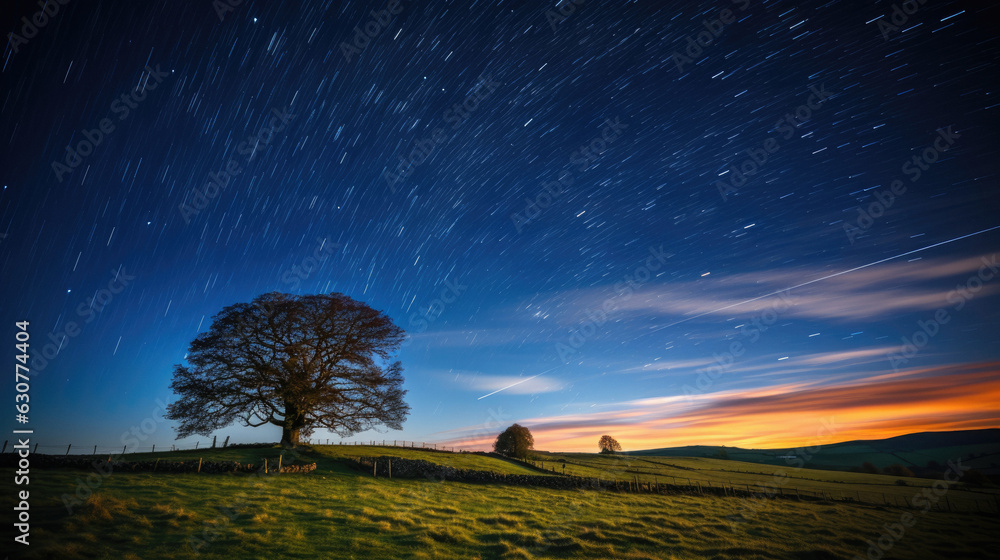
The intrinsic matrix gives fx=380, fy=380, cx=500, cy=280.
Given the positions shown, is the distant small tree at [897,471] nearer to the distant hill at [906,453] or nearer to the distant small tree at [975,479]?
the distant hill at [906,453]

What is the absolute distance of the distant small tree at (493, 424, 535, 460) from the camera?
51.8 m

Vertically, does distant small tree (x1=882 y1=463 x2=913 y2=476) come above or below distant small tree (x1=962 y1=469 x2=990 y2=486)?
below

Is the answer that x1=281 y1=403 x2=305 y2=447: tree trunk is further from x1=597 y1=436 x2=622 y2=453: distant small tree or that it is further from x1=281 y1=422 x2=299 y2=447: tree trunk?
x1=597 y1=436 x2=622 y2=453: distant small tree

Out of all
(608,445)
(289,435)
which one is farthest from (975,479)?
(289,435)

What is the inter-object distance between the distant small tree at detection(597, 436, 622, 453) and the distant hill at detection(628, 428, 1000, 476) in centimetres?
3704

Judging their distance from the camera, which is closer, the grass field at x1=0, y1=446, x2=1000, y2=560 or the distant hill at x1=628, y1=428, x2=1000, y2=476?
the grass field at x1=0, y1=446, x2=1000, y2=560

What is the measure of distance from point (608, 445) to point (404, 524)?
73860 mm

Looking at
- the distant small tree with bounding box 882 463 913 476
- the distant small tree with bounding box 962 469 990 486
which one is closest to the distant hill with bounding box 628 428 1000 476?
the distant small tree with bounding box 882 463 913 476

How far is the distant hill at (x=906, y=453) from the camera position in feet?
289

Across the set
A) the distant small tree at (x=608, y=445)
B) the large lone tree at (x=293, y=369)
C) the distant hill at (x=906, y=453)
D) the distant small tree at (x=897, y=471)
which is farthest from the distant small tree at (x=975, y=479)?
the large lone tree at (x=293, y=369)

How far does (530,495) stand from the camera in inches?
934

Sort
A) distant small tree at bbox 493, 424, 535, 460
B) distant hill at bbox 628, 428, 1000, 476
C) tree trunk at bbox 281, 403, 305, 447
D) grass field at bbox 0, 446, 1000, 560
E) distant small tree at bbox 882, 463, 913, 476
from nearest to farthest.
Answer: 1. grass field at bbox 0, 446, 1000, 560
2. tree trunk at bbox 281, 403, 305, 447
3. distant small tree at bbox 493, 424, 535, 460
4. distant small tree at bbox 882, 463, 913, 476
5. distant hill at bbox 628, 428, 1000, 476

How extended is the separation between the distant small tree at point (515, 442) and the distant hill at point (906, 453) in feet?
225

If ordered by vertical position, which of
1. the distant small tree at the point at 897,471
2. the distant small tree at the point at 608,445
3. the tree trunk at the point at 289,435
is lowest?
the distant small tree at the point at 897,471
